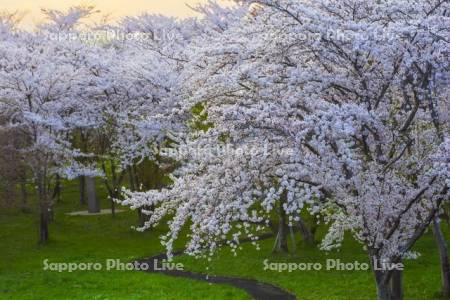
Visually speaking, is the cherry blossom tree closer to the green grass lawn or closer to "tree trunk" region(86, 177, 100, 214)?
the green grass lawn

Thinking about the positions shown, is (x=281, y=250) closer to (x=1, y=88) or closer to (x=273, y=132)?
(x=273, y=132)

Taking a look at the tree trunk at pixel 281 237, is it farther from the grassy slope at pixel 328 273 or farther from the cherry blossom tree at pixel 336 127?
the cherry blossom tree at pixel 336 127

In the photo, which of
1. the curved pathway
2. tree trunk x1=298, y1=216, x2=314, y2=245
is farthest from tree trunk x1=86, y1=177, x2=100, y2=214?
tree trunk x1=298, y1=216, x2=314, y2=245

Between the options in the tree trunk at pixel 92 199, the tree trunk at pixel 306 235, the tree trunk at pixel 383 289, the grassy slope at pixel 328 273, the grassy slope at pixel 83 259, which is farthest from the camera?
the tree trunk at pixel 92 199

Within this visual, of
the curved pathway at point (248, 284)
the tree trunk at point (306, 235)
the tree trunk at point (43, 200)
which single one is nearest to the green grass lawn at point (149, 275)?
the curved pathway at point (248, 284)

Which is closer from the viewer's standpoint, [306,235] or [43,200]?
[306,235]

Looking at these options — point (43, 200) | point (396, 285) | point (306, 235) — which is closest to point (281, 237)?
point (306, 235)

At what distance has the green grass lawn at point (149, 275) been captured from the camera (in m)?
17.1

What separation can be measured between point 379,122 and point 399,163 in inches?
43.2

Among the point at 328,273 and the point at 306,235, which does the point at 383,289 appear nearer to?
the point at 328,273

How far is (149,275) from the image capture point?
20.0 m

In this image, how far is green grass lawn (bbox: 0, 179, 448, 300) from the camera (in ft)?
56.0

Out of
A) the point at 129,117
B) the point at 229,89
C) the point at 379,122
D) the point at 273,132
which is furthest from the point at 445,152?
the point at 129,117

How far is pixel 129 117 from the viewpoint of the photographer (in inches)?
1167
